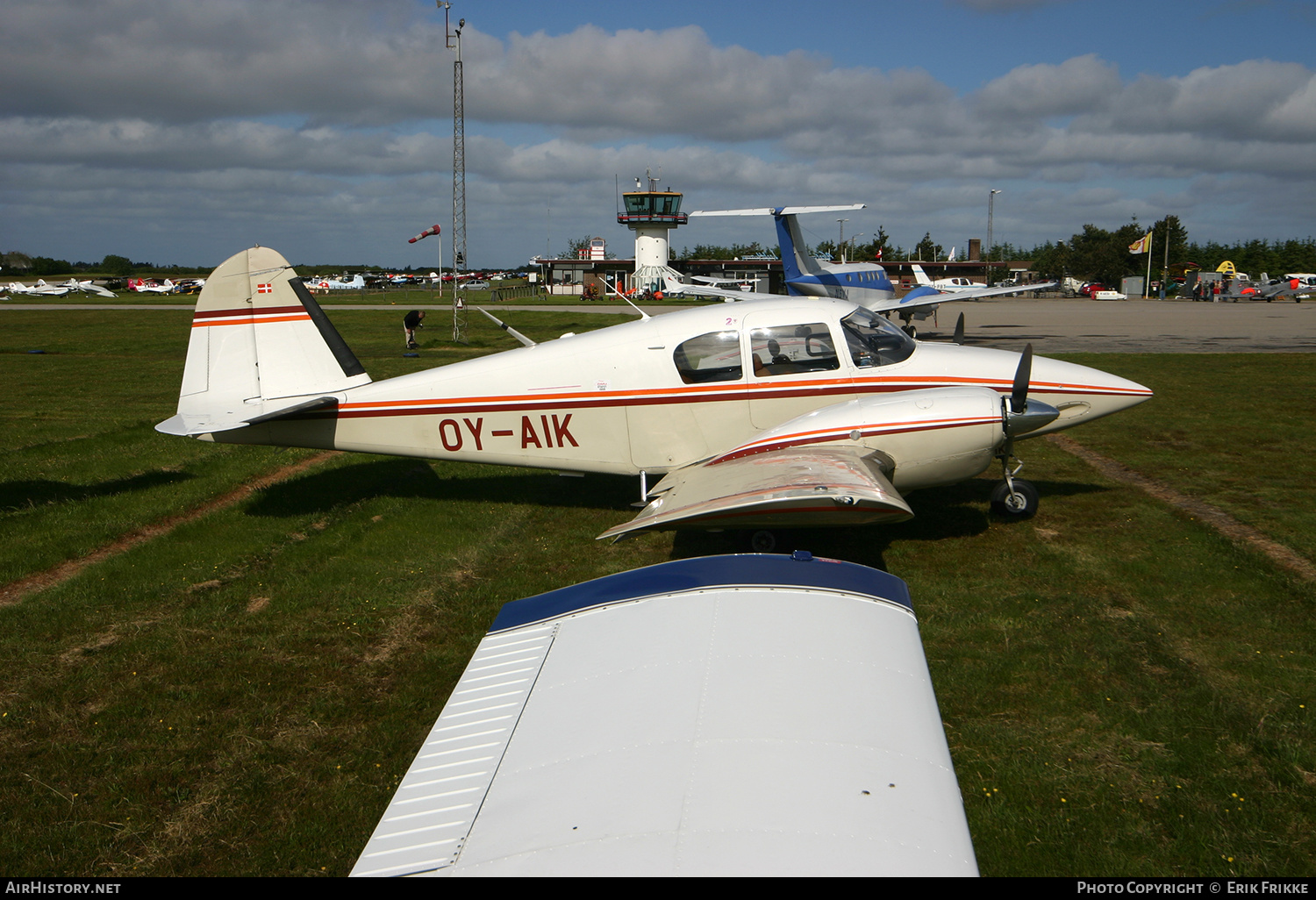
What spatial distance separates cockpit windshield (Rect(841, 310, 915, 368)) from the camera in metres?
8.26

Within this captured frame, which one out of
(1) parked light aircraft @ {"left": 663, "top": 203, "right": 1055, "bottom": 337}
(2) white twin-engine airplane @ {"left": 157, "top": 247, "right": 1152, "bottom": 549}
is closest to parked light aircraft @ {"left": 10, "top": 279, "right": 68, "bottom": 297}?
(1) parked light aircraft @ {"left": 663, "top": 203, "right": 1055, "bottom": 337}

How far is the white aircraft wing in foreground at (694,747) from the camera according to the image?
192cm

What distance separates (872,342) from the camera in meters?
8.35

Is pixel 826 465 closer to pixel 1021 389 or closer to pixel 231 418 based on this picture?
pixel 1021 389

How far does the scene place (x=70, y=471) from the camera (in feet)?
36.4

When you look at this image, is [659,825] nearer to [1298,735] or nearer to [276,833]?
[276,833]

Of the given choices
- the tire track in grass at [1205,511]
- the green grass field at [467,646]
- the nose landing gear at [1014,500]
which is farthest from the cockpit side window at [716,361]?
the tire track in grass at [1205,511]

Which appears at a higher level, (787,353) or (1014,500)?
(787,353)

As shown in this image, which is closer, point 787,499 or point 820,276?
point 787,499

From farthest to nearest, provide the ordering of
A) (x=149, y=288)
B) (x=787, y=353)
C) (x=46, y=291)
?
(x=149, y=288) → (x=46, y=291) → (x=787, y=353)

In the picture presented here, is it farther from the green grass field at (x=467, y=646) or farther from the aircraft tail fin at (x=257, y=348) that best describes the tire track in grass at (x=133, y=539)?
the aircraft tail fin at (x=257, y=348)

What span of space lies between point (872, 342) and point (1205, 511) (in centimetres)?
410

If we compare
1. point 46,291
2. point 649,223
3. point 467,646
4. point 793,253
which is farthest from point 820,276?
point 46,291

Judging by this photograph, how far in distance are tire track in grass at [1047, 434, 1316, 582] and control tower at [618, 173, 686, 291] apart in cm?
6742
